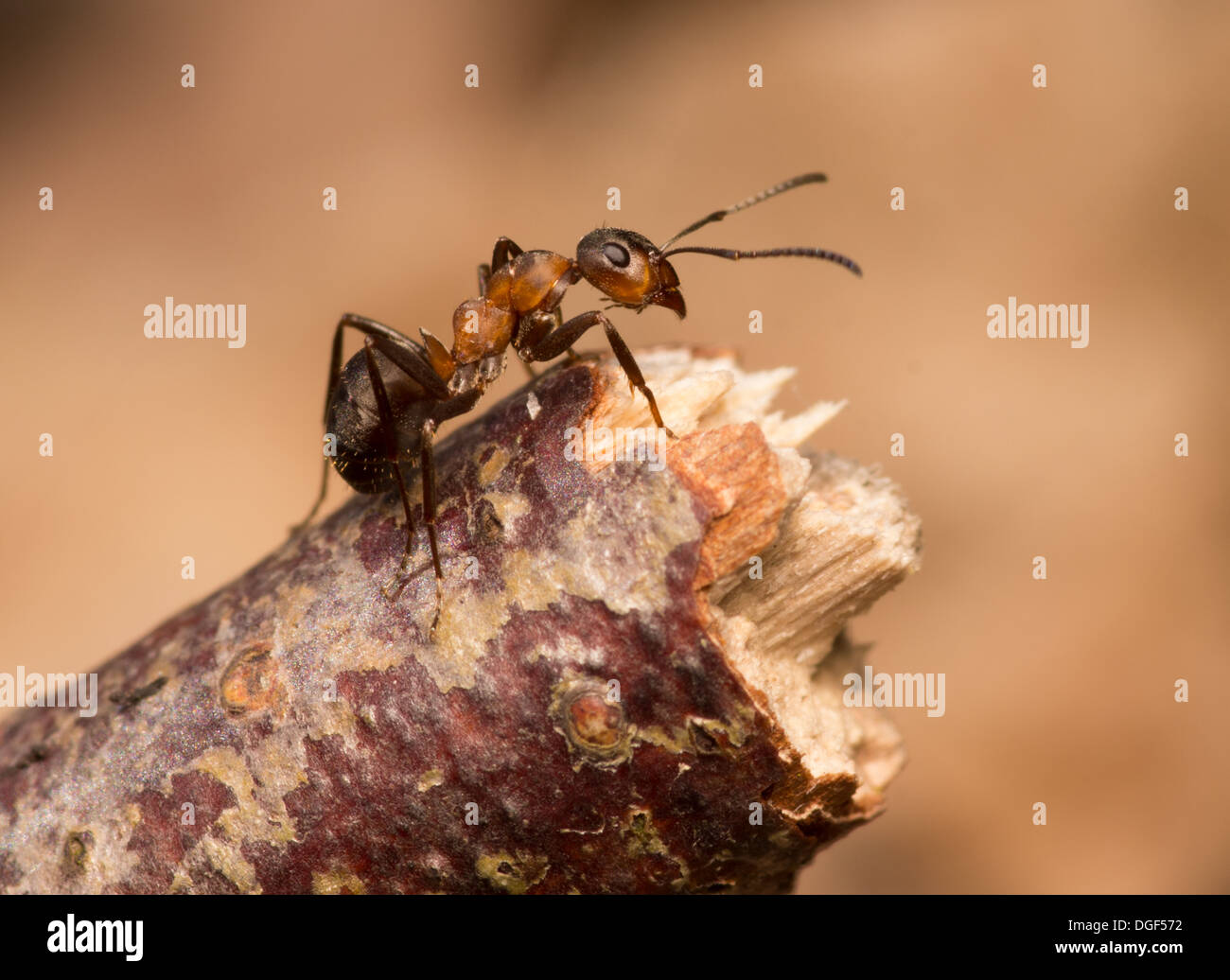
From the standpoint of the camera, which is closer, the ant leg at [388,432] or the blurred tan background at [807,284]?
the ant leg at [388,432]

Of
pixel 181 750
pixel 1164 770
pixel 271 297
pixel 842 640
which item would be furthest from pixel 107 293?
pixel 1164 770

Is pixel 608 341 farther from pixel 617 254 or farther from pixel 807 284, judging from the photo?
pixel 807 284

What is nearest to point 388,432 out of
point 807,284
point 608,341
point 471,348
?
point 471,348

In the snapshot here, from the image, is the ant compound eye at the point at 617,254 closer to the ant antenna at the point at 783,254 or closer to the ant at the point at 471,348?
the ant at the point at 471,348

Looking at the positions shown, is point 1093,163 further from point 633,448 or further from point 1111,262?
point 633,448

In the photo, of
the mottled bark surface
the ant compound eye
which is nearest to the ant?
the ant compound eye

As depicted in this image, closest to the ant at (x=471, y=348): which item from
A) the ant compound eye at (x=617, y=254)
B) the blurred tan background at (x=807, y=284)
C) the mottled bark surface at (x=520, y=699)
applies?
the ant compound eye at (x=617, y=254)

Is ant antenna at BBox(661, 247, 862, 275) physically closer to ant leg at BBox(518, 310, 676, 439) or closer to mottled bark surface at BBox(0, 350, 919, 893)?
ant leg at BBox(518, 310, 676, 439)
